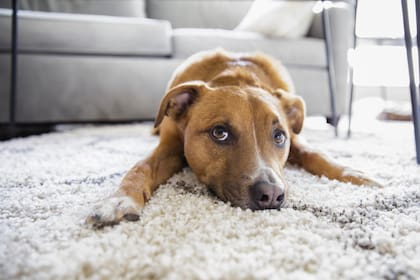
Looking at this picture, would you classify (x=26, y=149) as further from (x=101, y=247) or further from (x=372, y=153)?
(x=372, y=153)

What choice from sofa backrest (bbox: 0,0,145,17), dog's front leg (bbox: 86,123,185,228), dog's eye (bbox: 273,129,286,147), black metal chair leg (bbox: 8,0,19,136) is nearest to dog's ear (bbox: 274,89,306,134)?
dog's eye (bbox: 273,129,286,147)

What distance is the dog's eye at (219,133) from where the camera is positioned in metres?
1.37

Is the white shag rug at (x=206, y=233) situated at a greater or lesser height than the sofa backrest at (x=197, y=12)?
lesser

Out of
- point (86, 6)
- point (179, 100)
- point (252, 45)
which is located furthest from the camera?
point (86, 6)

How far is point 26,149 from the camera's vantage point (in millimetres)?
2164

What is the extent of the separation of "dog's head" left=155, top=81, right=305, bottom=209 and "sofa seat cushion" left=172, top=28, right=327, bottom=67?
183 cm

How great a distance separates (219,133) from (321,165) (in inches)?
20.3

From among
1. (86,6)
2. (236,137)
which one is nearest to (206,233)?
(236,137)

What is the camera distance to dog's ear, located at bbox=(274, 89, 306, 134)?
1.69m

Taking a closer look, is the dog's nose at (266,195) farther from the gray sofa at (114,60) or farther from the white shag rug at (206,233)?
the gray sofa at (114,60)

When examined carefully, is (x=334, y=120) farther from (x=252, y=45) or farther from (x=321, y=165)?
(x=321, y=165)

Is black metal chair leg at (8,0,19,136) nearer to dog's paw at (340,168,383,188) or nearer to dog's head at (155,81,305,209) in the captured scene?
dog's head at (155,81,305,209)

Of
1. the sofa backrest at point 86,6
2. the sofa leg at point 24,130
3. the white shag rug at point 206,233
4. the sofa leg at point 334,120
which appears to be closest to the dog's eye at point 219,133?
the white shag rug at point 206,233

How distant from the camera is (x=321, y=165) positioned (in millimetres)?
1591
